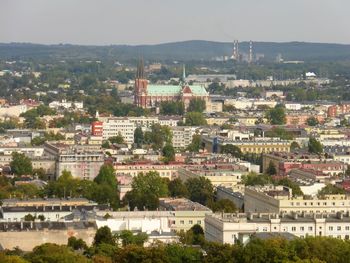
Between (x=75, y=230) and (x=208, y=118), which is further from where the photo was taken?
(x=208, y=118)

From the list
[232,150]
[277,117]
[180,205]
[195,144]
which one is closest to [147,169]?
[232,150]

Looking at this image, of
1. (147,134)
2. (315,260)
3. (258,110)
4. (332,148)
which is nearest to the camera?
(315,260)

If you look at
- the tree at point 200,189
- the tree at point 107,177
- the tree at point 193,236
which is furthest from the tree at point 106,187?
the tree at point 193,236

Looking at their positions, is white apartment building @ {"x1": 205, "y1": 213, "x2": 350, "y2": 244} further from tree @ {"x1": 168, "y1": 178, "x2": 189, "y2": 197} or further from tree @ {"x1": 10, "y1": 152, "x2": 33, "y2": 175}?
tree @ {"x1": 10, "y1": 152, "x2": 33, "y2": 175}

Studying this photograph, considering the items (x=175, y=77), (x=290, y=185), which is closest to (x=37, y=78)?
(x=175, y=77)

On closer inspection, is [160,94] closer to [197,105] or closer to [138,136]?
[197,105]

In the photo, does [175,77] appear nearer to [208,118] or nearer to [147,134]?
[208,118]

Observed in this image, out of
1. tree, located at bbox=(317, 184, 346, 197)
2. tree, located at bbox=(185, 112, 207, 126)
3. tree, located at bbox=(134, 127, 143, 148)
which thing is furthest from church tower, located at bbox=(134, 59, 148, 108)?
tree, located at bbox=(317, 184, 346, 197)
